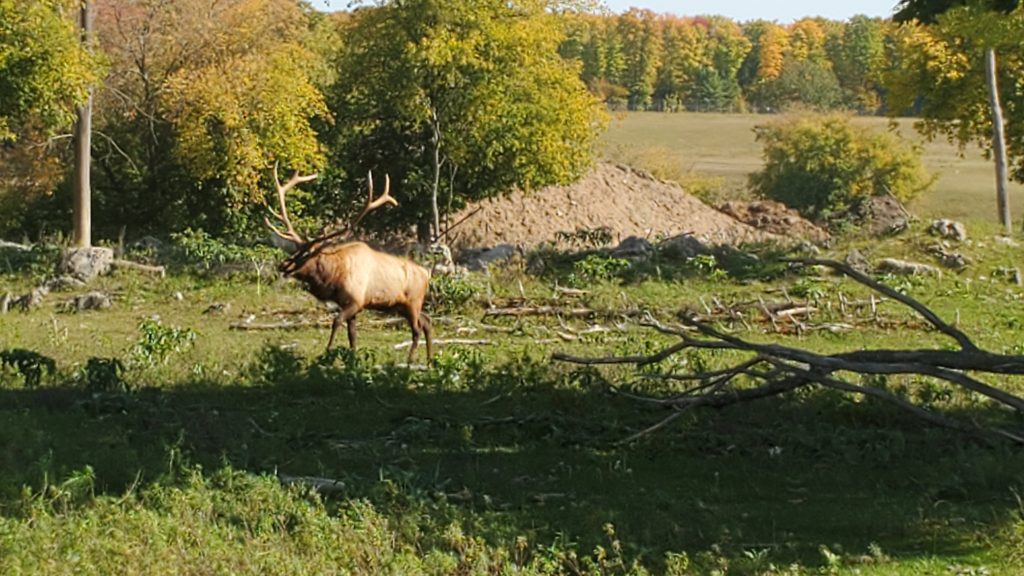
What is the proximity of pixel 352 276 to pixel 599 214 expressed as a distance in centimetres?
2160

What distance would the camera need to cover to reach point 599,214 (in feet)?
123

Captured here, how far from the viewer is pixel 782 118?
58.0 metres

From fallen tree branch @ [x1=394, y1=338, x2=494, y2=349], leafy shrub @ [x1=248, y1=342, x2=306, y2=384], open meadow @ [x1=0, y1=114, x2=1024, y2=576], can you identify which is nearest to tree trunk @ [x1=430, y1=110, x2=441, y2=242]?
open meadow @ [x1=0, y1=114, x2=1024, y2=576]

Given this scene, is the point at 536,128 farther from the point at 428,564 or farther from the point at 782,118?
the point at 782,118

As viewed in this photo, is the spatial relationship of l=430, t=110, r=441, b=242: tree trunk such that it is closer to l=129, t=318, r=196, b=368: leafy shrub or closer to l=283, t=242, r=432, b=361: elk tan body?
l=283, t=242, r=432, b=361: elk tan body

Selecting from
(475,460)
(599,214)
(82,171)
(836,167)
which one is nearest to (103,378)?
(475,460)

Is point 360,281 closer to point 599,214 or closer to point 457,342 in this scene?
point 457,342

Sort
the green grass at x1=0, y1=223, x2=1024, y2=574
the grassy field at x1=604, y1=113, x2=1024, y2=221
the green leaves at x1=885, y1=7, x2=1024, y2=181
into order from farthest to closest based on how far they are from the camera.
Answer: the grassy field at x1=604, y1=113, x2=1024, y2=221
the green leaves at x1=885, y1=7, x2=1024, y2=181
the green grass at x1=0, y1=223, x2=1024, y2=574

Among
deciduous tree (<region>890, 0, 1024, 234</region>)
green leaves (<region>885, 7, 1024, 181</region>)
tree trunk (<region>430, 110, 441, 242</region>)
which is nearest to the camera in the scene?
tree trunk (<region>430, 110, 441, 242</region>)

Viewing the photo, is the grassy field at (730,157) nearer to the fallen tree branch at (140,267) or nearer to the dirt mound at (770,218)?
the dirt mound at (770,218)

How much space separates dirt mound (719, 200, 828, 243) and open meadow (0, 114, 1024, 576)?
60.5 ft

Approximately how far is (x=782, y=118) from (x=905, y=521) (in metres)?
50.2

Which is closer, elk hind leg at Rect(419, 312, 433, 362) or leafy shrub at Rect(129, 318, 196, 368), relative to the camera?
leafy shrub at Rect(129, 318, 196, 368)

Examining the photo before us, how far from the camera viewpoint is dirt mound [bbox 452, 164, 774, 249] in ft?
117
